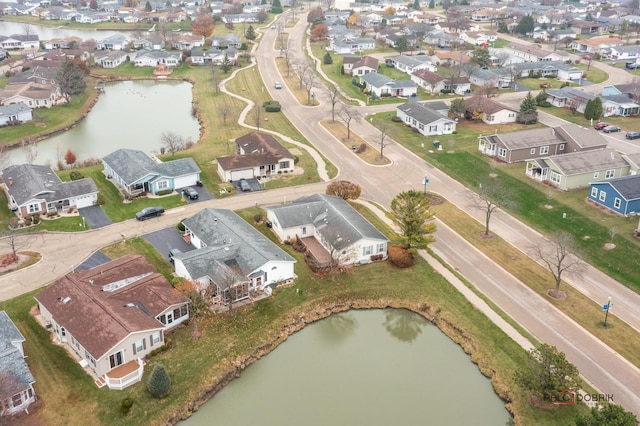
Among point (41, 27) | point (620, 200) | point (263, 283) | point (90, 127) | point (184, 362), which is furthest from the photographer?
point (41, 27)

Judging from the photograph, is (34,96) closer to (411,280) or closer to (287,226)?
(287,226)

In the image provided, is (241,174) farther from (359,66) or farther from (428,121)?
(359,66)

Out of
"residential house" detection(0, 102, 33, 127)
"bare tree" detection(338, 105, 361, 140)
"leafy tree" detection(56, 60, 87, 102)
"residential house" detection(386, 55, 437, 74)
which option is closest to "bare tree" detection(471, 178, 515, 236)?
"bare tree" detection(338, 105, 361, 140)

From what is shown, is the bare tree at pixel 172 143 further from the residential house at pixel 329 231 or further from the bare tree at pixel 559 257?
the bare tree at pixel 559 257

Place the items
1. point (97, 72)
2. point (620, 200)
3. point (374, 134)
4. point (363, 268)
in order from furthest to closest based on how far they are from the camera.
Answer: point (97, 72) → point (374, 134) → point (620, 200) → point (363, 268)

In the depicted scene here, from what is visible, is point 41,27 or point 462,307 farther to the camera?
point 41,27

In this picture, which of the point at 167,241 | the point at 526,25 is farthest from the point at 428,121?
the point at 526,25

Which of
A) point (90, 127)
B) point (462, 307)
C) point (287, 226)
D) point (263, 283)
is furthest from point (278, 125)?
point (462, 307)
